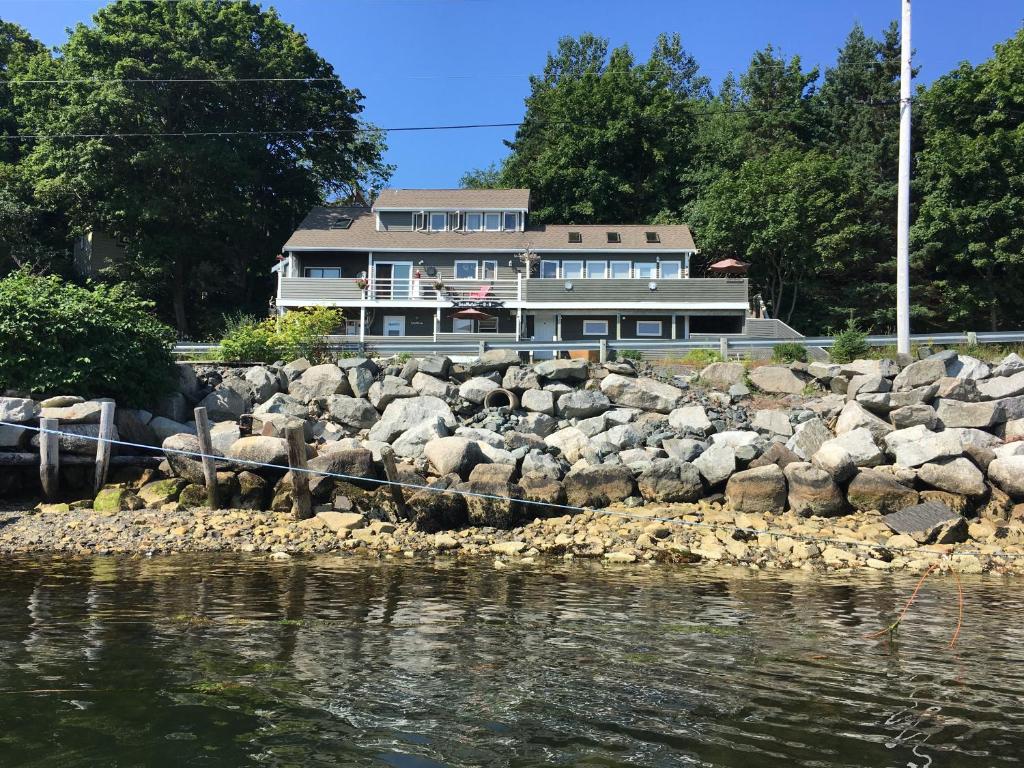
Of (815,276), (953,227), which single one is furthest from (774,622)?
(815,276)

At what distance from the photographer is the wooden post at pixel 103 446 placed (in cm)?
1538

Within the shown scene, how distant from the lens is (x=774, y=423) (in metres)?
18.3

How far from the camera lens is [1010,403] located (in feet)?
57.9

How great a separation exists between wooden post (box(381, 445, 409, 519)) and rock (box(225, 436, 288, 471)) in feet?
7.60

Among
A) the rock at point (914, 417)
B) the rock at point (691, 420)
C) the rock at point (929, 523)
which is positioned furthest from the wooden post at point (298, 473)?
the rock at point (914, 417)

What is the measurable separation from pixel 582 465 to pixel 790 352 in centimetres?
886

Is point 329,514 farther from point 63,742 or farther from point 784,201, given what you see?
point 784,201

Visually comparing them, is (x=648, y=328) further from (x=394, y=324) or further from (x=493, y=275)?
(x=394, y=324)

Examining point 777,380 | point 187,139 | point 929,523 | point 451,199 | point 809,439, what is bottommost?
point 929,523

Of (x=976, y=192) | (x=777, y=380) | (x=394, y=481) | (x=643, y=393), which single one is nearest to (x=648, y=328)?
(x=777, y=380)

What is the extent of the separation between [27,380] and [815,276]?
32660 millimetres

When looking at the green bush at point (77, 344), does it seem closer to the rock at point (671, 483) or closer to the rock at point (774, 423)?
the rock at point (671, 483)

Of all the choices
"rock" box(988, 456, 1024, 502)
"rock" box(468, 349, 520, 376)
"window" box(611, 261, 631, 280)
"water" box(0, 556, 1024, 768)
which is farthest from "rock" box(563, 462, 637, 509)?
"window" box(611, 261, 631, 280)

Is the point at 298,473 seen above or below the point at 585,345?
below
